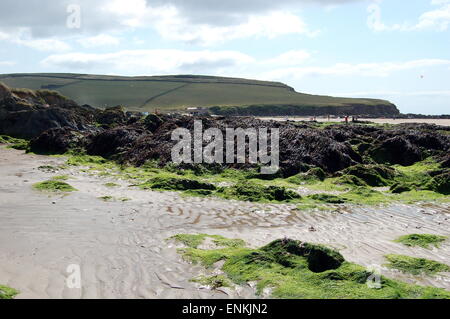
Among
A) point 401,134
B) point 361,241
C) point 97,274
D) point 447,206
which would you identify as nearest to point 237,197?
point 361,241

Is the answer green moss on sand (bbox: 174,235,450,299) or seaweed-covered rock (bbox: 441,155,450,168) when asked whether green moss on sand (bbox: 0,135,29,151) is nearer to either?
green moss on sand (bbox: 174,235,450,299)

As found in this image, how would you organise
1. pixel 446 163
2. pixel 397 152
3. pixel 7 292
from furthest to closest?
1. pixel 397 152
2. pixel 446 163
3. pixel 7 292

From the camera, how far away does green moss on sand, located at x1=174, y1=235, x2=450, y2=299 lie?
5848mm

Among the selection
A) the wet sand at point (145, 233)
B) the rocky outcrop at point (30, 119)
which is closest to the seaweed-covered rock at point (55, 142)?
the rocky outcrop at point (30, 119)

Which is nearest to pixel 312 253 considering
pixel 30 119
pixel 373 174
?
pixel 373 174

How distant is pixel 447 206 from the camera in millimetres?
11492

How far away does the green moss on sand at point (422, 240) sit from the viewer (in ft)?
27.1

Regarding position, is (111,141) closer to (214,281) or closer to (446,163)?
(446,163)

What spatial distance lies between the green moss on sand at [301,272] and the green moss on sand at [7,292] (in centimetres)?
269

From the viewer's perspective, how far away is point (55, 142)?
23.5 m

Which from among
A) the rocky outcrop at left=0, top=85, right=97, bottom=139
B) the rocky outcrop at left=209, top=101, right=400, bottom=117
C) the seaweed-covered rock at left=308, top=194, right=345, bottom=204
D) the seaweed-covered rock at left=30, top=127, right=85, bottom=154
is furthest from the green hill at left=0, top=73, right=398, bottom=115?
the seaweed-covered rock at left=308, top=194, right=345, bottom=204

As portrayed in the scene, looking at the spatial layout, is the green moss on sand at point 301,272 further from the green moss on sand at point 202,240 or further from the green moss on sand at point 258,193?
the green moss on sand at point 258,193

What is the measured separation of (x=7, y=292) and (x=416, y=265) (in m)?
6.08

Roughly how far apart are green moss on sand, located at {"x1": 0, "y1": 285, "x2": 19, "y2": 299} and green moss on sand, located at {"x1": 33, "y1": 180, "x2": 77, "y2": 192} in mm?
7213
